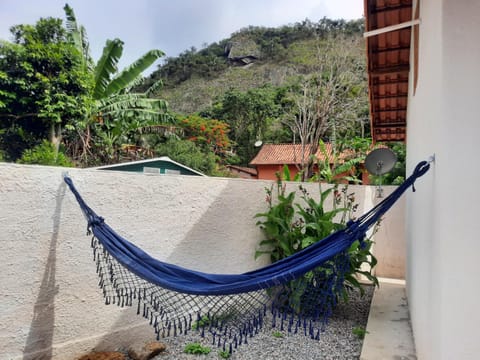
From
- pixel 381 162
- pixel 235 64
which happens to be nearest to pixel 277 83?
pixel 235 64

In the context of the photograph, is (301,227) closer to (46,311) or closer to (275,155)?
(46,311)

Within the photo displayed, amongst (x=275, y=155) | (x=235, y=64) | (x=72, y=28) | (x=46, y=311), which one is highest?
(x=235, y=64)

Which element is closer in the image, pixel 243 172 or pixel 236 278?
pixel 236 278

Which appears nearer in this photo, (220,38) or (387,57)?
(387,57)

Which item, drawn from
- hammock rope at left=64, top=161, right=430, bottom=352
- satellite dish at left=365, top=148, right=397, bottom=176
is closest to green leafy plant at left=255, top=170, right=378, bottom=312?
satellite dish at left=365, top=148, right=397, bottom=176

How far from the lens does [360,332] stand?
389 centimetres

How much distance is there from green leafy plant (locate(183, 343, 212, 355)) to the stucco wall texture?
499 millimetres

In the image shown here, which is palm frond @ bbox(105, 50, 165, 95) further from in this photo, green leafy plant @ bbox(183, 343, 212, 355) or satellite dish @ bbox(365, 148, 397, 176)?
green leafy plant @ bbox(183, 343, 212, 355)

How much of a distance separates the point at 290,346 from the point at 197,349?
98 cm

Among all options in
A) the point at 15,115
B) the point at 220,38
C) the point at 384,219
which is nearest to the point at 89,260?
the point at 384,219

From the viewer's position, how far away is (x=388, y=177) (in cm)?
1143

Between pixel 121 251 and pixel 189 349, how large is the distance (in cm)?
150

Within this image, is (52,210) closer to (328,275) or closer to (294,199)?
(328,275)

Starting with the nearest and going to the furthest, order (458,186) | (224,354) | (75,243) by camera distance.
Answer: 1. (458,186)
2. (75,243)
3. (224,354)
